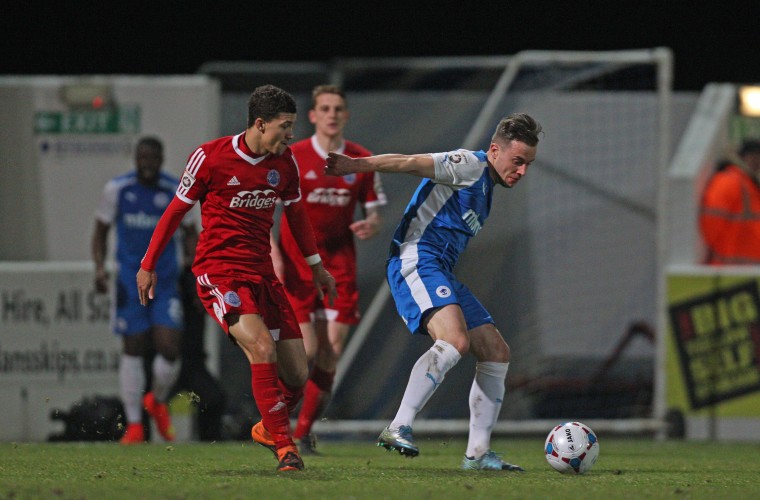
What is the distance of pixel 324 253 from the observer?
27.7ft

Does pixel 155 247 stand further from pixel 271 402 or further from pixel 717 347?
pixel 717 347

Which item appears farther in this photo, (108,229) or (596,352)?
(596,352)

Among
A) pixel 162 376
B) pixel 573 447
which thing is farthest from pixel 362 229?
pixel 162 376

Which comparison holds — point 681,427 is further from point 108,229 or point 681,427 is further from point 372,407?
point 108,229

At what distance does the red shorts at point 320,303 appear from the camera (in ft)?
27.5

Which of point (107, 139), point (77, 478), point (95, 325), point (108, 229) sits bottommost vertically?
point (77, 478)

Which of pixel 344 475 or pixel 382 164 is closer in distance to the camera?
pixel 382 164

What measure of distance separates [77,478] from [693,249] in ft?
21.5

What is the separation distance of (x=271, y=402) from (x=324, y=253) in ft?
7.22

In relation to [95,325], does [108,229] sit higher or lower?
higher

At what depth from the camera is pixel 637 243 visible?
11102 mm

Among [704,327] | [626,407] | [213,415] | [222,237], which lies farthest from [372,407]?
[222,237]

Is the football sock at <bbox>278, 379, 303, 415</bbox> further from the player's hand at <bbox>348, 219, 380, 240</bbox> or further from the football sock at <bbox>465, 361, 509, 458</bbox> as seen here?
the player's hand at <bbox>348, 219, 380, 240</bbox>

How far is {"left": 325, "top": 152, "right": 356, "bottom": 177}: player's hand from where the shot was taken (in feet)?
20.4
